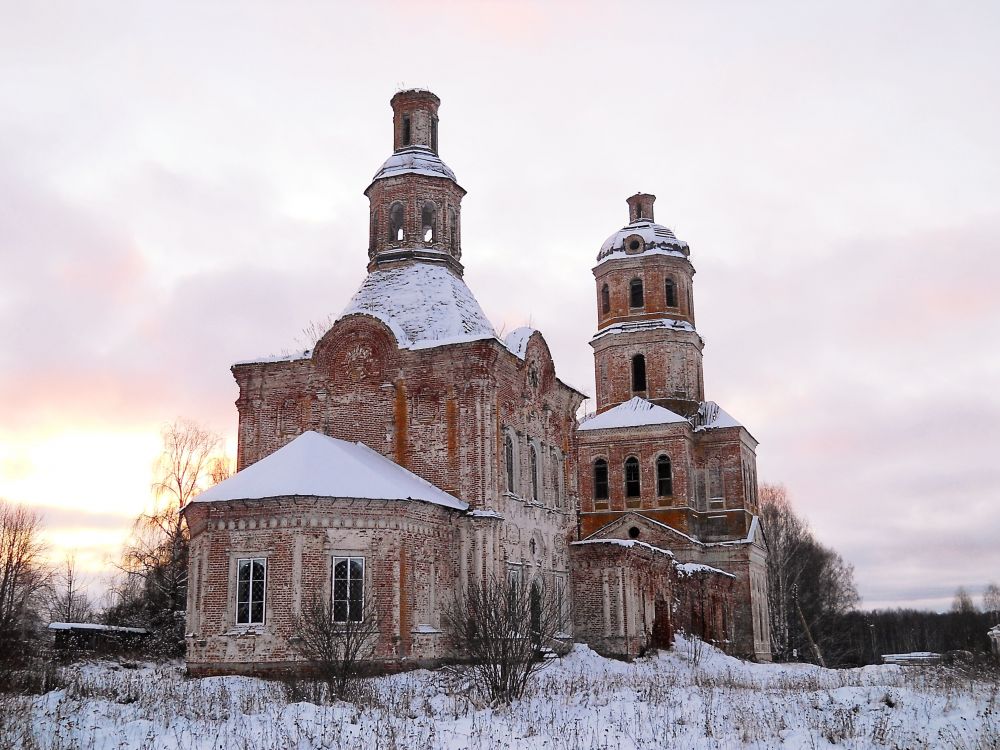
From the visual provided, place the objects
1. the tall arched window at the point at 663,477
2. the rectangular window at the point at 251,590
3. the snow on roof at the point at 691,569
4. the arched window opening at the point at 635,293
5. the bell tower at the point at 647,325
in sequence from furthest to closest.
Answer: the arched window opening at the point at 635,293
the bell tower at the point at 647,325
the tall arched window at the point at 663,477
the snow on roof at the point at 691,569
the rectangular window at the point at 251,590

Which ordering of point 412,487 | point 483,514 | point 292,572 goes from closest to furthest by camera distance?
point 292,572 → point 412,487 → point 483,514

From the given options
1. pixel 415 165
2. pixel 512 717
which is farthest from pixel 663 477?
pixel 512 717

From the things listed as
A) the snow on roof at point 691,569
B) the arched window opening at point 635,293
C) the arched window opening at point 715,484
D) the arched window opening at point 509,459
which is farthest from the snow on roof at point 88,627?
the arched window opening at point 635,293

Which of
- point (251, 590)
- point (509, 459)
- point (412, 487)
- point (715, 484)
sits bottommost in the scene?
point (251, 590)

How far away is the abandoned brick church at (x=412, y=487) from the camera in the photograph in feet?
59.7

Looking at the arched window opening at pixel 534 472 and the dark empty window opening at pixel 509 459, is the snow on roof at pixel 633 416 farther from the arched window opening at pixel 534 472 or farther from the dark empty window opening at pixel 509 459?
the dark empty window opening at pixel 509 459

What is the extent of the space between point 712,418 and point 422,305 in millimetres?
17870

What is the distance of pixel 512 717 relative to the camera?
12.1 m

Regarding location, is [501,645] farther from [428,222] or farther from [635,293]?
[635,293]

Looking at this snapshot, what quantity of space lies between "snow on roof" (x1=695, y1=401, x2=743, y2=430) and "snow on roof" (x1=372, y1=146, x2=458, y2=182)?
52.2 feet

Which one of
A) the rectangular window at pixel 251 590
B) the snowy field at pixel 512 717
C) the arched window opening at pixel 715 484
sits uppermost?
the arched window opening at pixel 715 484

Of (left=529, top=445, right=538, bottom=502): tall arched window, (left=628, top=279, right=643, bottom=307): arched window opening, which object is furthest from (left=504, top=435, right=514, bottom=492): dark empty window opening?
(left=628, top=279, right=643, bottom=307): arched window opening

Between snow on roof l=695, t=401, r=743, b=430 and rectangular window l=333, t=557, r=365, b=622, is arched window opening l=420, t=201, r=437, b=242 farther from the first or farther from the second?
snow on roof l=695, t=401, r=743, b=430

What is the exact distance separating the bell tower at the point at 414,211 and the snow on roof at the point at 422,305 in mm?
472
